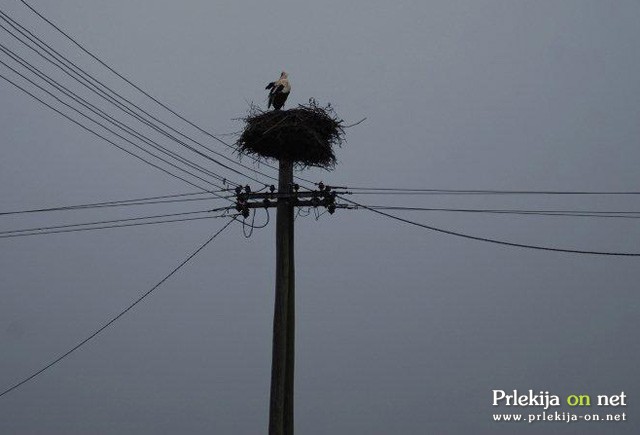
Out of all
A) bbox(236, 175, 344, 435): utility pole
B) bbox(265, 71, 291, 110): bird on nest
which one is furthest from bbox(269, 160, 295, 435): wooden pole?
bbox(265, 71, 291, 110): bird on nest

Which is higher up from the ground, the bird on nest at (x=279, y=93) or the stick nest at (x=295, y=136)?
the bird on nest at (x=279, y=93)

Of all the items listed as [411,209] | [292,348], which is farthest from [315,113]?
[292,348]

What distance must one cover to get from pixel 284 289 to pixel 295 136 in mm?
1986

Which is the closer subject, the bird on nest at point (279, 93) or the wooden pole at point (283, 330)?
the wooden pole at point (283, 330)

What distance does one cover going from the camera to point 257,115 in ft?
30.2

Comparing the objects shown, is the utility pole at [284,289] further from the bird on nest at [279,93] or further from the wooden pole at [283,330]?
the bird on nest at [279,93]

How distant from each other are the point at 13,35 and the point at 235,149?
130 inches

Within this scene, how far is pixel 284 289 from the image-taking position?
25.5ft

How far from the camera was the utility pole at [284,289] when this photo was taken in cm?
752

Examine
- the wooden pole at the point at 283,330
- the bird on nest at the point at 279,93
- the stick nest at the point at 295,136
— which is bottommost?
the wooden pole at the point at 283,330

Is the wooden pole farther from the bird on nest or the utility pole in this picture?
the bird on nest

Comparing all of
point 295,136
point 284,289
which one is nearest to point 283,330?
point 284,289

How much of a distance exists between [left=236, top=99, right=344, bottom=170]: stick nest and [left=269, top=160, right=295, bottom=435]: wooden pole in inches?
33.8

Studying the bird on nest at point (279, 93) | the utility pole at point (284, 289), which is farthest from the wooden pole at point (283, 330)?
the bird on nest at point (279, 93)
